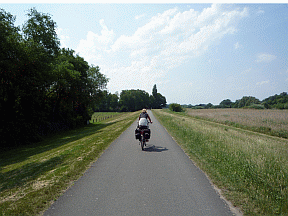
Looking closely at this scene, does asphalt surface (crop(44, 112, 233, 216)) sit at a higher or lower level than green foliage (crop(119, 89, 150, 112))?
lower

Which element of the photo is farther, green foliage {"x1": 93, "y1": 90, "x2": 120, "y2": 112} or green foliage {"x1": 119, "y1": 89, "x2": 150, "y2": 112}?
green foliage {"x1": 119, "y1": 89, "x2": 150, "y2": 112}

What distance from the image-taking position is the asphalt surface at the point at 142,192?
3.73 m

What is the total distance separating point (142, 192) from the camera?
4.58 meters

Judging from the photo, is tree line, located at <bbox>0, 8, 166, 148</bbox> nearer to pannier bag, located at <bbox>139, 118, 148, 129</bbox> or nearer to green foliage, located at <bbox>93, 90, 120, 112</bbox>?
pannier bag, located at <bbox>139, 118, 148, 129</bbox>

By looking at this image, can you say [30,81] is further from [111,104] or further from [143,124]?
[111,104]

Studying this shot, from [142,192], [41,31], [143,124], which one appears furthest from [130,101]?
[142,192]

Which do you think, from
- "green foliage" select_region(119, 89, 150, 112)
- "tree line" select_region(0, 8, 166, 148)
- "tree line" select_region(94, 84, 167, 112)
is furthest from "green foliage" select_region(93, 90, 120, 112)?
"tree line" select_region(0, 8, 166, 148)

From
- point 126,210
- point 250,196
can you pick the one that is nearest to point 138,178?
point 126,210

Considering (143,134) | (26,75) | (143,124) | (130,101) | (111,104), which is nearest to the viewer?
(143,134)

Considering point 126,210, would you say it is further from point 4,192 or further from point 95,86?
point 95,86

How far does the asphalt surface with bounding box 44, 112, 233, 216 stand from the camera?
12.2 feet

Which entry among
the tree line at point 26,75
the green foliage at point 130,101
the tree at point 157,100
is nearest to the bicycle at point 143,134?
the tree line at point 26,75

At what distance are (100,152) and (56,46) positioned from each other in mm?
18799

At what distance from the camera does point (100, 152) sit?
912cm
